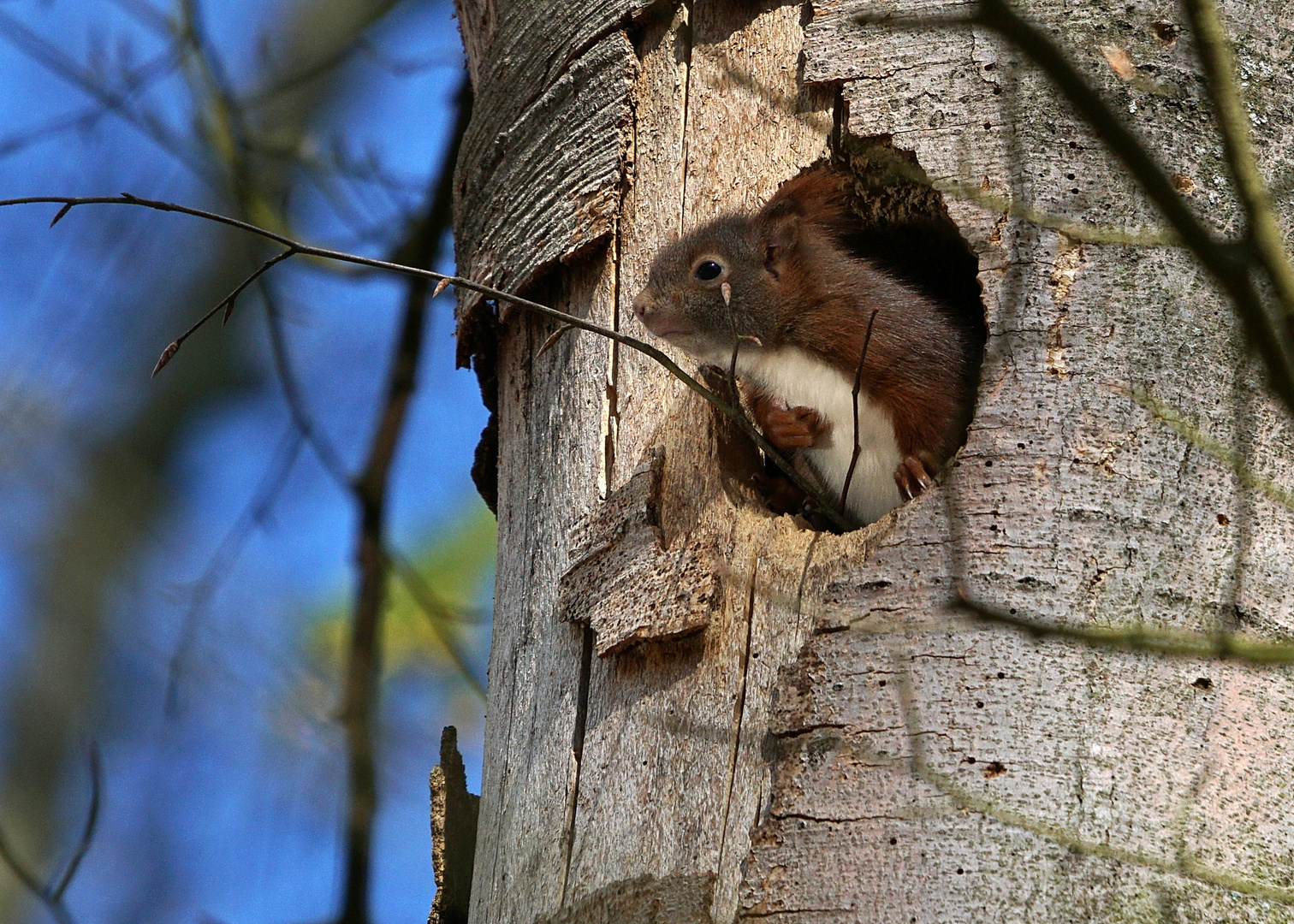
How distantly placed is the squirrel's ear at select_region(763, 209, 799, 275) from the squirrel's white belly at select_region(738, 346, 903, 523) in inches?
8.1

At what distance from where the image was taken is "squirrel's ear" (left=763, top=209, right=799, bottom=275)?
284 centimetres

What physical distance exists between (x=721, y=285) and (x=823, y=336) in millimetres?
253

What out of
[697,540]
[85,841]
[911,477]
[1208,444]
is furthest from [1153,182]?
[85,841]

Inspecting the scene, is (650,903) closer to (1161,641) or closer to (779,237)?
(1161,641)

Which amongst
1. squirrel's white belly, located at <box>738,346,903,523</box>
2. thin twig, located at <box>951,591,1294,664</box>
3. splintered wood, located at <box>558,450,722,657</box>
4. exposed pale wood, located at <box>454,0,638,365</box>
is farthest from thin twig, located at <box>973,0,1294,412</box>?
squirrel's white belly, located at <box>738,346,903,523</box>

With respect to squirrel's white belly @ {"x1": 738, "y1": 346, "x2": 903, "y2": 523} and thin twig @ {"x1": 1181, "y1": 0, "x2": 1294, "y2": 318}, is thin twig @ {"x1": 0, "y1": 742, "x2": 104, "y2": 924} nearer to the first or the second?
squirrel's white belly @ {"x1": 738, "y1": 346, "x2": 903, "y2": 523}

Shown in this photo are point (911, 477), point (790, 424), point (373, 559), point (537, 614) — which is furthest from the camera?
point (373, 559)

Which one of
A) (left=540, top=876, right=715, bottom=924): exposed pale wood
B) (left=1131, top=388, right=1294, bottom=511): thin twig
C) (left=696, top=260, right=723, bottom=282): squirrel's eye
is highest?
(left=696, top=260, right=723, bottom=282): squirrel's eye

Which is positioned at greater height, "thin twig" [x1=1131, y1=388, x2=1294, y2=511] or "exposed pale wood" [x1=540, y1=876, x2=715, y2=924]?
"thin twig" [x1=1131, y1=388, x2=1294, y2=511]

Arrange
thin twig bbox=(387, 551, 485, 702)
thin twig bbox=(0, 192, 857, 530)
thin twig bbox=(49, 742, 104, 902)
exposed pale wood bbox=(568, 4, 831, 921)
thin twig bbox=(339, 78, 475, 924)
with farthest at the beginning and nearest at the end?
thin twig bbox=(387, 551, 485, 702)
thin twig bbox=(339, 78, 475, 924)
thin twig bbox=(49, 742, 104, 902)
exposed pale wood bbox=(568, 4, 831, 921)
thin twig bbox=(0, 192, 857, 530)

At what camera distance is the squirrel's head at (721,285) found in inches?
108

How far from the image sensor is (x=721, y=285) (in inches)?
119

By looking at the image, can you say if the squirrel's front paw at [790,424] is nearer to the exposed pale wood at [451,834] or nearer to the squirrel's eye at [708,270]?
the squirrel's eye at [708,270]

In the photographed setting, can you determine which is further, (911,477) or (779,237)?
(779,237)
